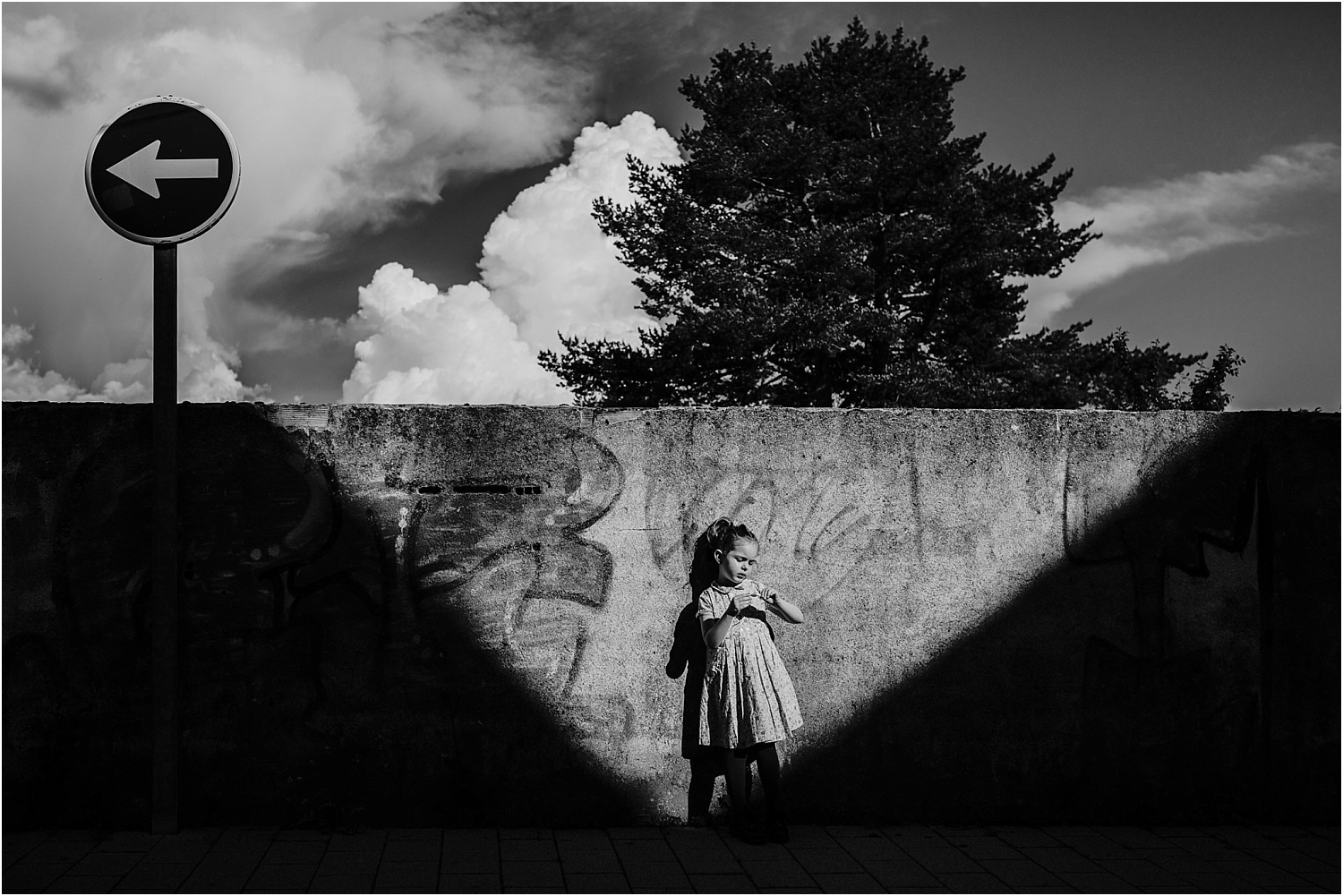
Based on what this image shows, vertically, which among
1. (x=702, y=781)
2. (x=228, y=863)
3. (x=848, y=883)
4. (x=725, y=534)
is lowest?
(x=848, y=883)

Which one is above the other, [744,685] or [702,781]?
[744,685]

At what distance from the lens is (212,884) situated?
12.9 feet

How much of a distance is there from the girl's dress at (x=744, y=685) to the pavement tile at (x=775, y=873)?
458mm

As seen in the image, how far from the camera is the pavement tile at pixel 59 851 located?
417 cm

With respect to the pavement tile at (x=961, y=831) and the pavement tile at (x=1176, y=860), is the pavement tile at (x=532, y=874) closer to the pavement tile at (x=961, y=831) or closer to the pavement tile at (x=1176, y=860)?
the pavement tile at (x=961, y=831)

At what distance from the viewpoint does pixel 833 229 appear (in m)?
20.9

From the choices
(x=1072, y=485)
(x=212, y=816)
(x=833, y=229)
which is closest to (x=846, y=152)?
(x=833, y=229)

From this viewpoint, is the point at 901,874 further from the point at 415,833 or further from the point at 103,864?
the point at 103,864

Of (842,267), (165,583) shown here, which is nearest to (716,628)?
(165,583)

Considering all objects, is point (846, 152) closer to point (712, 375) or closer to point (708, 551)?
point (712, 375)

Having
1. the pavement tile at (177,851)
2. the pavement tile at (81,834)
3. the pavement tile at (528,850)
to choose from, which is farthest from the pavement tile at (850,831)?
the pavement tile at (81,834)

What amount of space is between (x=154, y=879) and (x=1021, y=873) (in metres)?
3.30

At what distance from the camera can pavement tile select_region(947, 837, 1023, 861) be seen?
176 inches

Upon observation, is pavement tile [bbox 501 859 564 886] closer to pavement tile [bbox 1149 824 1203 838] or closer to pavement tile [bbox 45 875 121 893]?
pavement tile [bbox 45 875 121 893]
